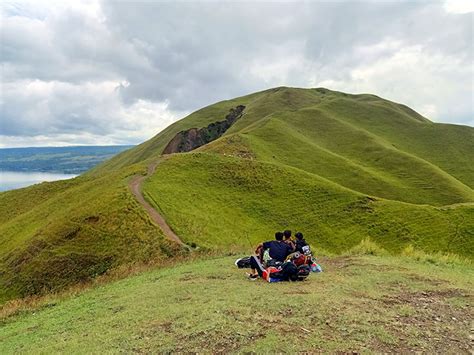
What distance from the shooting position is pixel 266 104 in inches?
5920

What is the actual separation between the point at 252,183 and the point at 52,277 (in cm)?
3042

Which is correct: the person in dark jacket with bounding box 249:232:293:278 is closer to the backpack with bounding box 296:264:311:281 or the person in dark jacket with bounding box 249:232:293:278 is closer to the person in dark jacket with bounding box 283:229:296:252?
the person in dark jacket with bounding box 283:229:296:252

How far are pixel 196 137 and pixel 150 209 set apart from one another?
9464 centimetres

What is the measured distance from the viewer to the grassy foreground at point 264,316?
9914mm

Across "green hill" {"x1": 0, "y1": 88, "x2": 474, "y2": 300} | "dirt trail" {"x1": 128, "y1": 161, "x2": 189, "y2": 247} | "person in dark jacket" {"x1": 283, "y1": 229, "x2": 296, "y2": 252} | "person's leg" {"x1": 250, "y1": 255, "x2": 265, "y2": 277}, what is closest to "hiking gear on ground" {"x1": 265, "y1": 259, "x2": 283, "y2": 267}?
"person's leg" {"x1": 250, "y1": 255, "x2": 265, "y2": 277}

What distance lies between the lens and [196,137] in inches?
5325

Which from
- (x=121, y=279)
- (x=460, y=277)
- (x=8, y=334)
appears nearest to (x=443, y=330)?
(x=460, y=277)

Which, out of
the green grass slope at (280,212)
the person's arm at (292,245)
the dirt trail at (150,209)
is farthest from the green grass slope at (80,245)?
the person's arm at (292,245)

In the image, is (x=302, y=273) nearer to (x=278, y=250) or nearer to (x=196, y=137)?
(x=278, y=250)

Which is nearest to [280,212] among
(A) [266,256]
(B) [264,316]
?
(A) [266,256]

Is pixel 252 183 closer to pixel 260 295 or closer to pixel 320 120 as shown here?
pixel 260 295

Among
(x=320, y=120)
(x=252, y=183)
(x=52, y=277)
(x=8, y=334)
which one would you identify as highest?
(x=320, y=120)

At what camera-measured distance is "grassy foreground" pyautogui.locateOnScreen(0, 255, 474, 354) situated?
9.91 m

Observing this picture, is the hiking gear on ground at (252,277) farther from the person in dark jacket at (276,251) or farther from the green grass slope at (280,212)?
the green grass slope at (280,212)
